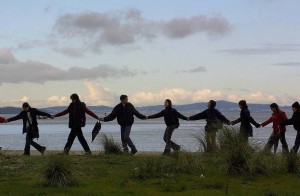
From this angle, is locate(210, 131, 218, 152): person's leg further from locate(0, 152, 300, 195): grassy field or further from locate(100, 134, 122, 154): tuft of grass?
locate(100, 134, 122, 154): tuft of grass

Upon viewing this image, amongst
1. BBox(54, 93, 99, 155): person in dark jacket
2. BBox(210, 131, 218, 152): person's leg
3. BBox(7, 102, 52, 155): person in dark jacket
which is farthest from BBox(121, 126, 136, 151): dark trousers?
BBox(210, 131, 218, 152): person's leg

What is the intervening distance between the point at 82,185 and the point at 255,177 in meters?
4.09

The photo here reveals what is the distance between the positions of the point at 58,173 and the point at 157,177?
2.34m

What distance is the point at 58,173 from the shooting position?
1196cm

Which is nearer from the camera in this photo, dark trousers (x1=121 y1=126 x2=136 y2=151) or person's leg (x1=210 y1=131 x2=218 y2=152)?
person's leg (x1=210 y1=131 x2=218 y2=152)

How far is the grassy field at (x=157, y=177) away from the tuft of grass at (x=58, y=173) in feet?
0.13

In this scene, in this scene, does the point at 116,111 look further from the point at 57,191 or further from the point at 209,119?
the point at 57,191

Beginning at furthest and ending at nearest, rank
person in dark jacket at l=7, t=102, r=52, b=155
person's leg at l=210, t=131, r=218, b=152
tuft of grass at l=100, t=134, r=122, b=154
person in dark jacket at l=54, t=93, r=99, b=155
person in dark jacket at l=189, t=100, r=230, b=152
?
1. person in dark jacket at l=7, t=102, r=52, b=155
2. tuft of grass at l=100, t=134, r=122, b=154
3. person in dark jacket at l=54, t=93, r=99, b=155
4. person in dark jacket at l=189, t=100, r=230, b=152
5. person's leg at l=210, t=131, r=218, b=152

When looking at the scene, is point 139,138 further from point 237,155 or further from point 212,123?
point 237,155

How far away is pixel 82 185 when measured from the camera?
39.1 feet

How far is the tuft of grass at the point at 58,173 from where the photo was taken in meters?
11.8

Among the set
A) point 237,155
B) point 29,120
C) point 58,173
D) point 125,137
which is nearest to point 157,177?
point 237,155

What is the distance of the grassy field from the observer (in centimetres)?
1147

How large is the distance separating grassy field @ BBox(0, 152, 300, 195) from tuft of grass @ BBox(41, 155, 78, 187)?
0.04 meters
